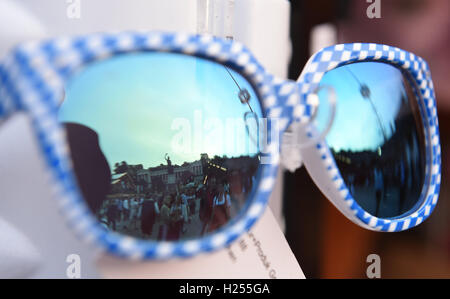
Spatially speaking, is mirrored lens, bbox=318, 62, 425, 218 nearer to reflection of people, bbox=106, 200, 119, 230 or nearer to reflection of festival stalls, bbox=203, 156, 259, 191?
reflection of festival stalls, bbox=203, 156, 259, 191

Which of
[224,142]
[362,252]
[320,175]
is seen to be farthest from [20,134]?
[362,252]

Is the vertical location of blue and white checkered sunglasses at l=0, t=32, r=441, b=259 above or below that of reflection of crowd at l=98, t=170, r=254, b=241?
above

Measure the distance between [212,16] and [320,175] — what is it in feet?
0.63

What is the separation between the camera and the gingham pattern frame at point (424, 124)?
321mm

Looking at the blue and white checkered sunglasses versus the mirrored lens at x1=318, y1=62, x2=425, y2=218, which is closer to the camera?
the blue and white checkered sunglasses

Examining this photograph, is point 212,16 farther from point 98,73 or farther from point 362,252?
point 362,252

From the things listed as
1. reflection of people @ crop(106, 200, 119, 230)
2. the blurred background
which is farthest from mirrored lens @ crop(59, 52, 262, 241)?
the blurred background

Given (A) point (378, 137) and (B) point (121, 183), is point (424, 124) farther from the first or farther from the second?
(B) point (121, 183)

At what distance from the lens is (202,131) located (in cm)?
31

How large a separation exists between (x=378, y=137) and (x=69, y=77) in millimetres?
299

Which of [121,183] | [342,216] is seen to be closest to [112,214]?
[121,183]

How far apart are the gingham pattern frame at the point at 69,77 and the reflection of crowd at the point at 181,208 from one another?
29 mm

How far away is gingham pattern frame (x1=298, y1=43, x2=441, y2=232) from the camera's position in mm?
321

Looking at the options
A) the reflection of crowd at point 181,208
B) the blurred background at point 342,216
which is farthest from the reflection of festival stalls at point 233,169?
the blurred background at point 342,216
